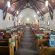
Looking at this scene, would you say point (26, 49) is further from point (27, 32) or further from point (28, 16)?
point (28, 16)

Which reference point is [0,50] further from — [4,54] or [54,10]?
[54,10]

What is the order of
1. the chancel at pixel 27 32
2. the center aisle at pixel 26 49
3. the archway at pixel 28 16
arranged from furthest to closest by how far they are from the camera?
the archway at pixel 28 16 → the center aisle at pixel 26 49 → the chancel at pixel 27 32

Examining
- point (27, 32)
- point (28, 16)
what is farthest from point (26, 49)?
point (28, 16)

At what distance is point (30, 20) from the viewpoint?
4825cm

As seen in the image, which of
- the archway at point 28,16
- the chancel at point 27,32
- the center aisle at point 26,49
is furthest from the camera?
the archway at point 28,16

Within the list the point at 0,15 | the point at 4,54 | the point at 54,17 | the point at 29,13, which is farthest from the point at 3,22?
the point at 29,13

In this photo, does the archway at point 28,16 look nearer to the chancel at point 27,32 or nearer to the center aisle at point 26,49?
the chancel at point 27,32

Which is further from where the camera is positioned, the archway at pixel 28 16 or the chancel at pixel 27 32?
the archway at pixel 28 16

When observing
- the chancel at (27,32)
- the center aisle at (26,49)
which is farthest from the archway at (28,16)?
the center aisle at (26,49)

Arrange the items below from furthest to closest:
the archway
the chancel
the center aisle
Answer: the archway
the center aisle
the chancel

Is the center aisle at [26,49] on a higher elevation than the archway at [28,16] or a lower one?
lower

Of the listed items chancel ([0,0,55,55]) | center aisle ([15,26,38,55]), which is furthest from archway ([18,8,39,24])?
center aisle ([15,26,38,55])

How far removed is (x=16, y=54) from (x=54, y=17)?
39.1ft

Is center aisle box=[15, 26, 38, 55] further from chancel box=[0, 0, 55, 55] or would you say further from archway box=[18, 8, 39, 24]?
archway box=[18, 8, 39, 24]
